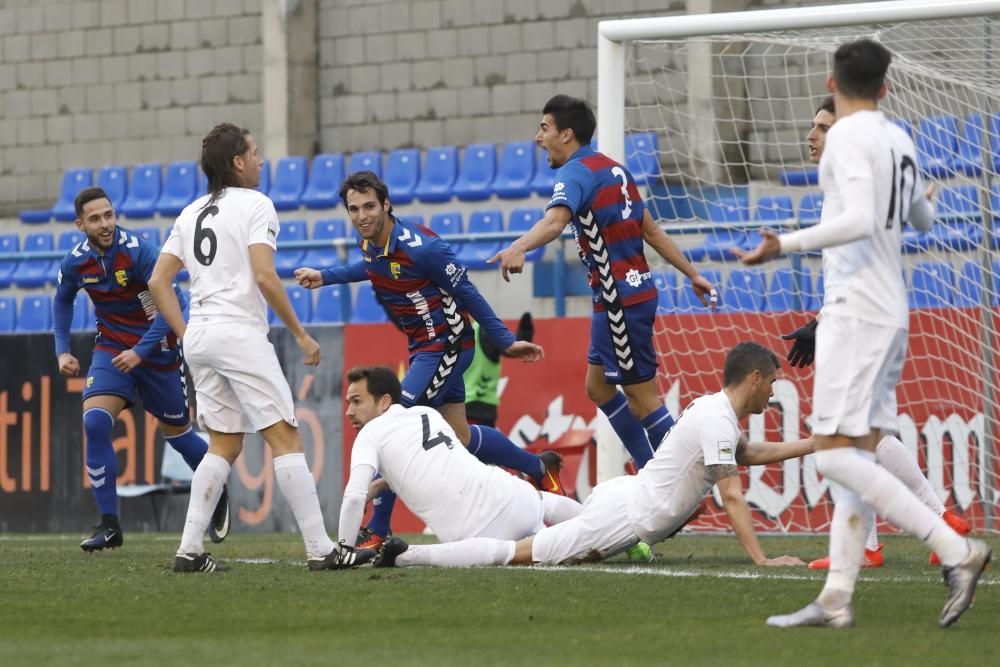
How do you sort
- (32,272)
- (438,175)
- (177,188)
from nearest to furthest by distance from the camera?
(32,272) < (438,175) < (177,188)

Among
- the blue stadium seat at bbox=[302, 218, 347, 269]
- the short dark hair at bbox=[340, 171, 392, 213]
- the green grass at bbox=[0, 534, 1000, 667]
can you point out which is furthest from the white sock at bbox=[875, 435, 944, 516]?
the blue stadium seat at bbox=[302, 218, 347, 269]

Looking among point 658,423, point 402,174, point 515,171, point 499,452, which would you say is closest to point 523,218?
point 515,171

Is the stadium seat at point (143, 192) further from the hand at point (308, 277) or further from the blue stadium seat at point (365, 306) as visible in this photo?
the hand at point (308, 277)

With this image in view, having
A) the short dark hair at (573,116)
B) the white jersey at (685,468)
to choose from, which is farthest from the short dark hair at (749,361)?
the short dark hair at (573,116)

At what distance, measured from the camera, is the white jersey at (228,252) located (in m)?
7.26

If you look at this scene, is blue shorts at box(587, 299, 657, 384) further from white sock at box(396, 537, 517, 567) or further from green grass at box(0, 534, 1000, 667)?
white sock at box(396, 537, 517, 567)

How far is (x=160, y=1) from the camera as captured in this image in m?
23.7

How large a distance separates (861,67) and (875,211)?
476mm

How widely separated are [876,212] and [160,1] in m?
19.8

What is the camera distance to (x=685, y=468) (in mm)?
7305

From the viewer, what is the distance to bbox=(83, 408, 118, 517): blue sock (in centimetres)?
967

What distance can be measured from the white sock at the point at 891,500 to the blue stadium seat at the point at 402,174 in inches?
567

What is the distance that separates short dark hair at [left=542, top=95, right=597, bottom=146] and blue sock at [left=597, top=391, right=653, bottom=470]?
1356 millimetres

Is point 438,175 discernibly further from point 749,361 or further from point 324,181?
point 749,361
